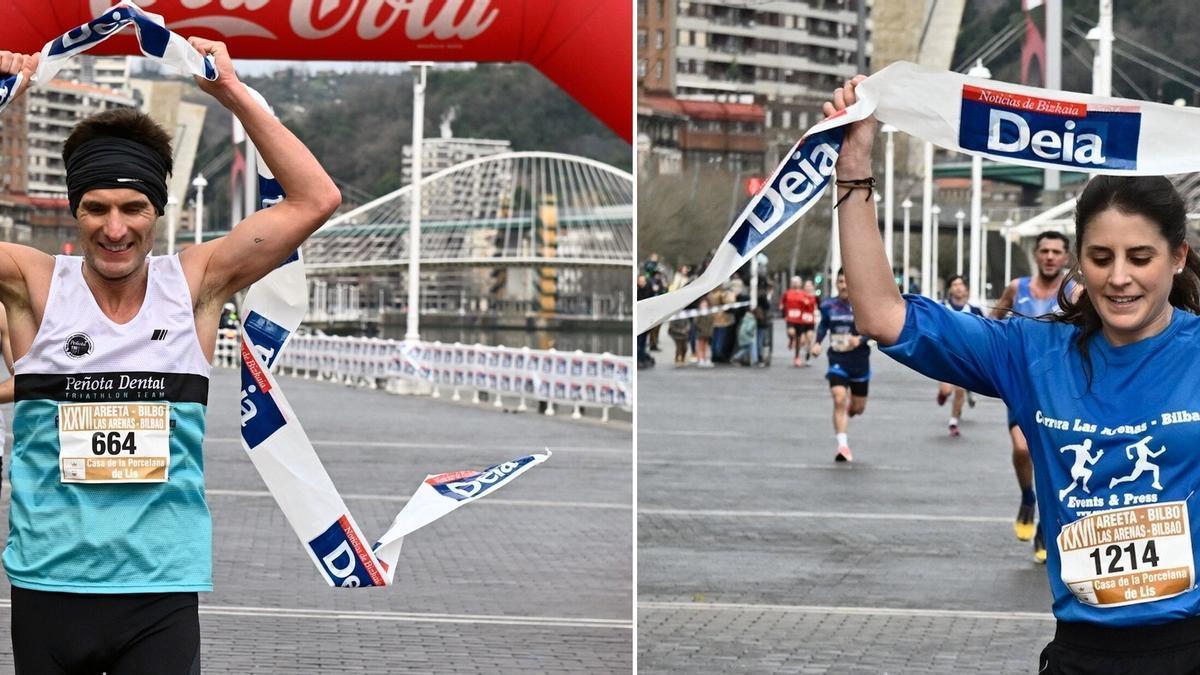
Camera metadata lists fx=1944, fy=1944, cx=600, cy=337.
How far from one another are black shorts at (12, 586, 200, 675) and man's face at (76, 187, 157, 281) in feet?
1.91

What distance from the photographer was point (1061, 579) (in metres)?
3.30

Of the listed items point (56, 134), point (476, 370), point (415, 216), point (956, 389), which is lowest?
point (476, 370)

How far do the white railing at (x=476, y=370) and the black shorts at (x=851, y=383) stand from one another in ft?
19.1

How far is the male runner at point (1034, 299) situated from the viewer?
983 centimetres

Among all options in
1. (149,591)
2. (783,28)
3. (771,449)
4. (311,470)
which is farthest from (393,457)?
(783,28)

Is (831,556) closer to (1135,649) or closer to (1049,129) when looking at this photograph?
(1049,129)

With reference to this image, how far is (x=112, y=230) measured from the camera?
346 cm

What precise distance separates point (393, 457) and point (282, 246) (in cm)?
1319

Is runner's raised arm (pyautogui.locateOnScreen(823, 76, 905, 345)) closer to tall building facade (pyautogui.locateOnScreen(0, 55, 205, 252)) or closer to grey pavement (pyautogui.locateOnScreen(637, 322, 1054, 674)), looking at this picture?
grey pavement (pyautogui.locateOnScreen(637, 322, 1054, 674))

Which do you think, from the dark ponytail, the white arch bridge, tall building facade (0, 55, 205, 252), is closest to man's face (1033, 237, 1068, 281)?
the dark ponytail

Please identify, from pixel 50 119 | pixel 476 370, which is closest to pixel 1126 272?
pixel 476 370

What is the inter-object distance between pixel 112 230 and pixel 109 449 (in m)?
0.39

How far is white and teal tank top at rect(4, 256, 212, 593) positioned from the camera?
340 cm

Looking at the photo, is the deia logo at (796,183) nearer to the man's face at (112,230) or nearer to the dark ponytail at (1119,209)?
the dark ponytail at (1119,209)
